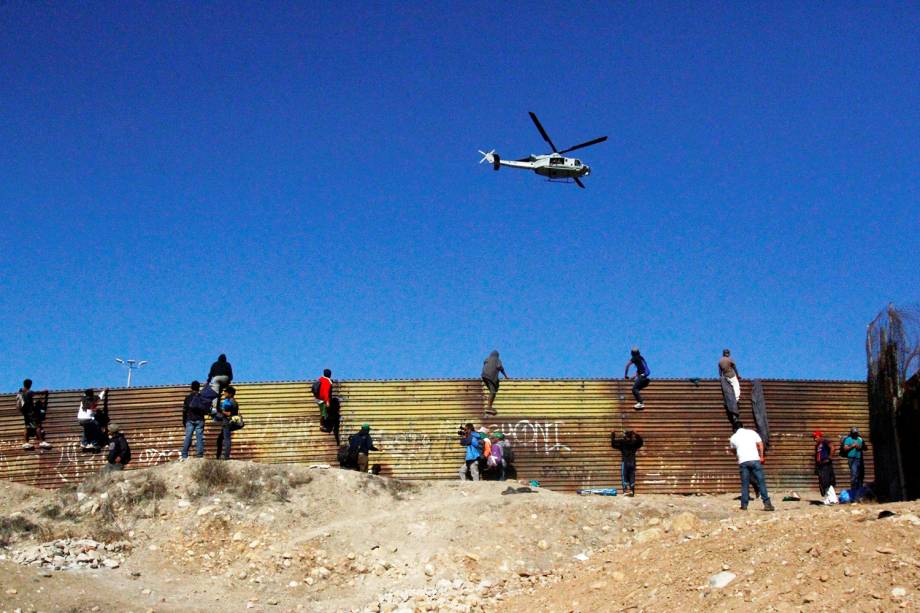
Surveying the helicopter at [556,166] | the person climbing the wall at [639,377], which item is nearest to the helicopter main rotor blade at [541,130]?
the helicopter at [556,166]

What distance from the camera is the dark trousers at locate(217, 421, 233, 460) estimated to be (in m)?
19.0

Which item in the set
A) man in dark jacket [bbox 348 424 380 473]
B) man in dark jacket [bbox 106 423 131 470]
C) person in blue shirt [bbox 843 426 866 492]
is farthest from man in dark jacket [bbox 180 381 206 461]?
person in blue shirt [bbox 843 426 866 492]

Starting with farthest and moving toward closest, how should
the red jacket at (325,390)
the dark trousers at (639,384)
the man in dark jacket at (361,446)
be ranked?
the dark trousers at (639,384)
the red jacket at (325,390)
the man in dark jacket at (361,446)

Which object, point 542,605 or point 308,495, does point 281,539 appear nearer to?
point 308,495

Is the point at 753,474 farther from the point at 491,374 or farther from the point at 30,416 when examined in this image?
the point at 30,416

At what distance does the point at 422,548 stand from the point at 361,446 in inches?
218

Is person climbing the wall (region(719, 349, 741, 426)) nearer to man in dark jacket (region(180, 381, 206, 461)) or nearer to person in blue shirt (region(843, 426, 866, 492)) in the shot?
person in blue shirt (region(843, 426, 866, 492))

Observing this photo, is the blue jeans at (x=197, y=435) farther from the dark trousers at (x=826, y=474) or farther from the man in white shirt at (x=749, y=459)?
the dark trousers at (x=826, y=474)

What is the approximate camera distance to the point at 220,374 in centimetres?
2064

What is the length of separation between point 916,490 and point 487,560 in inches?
382

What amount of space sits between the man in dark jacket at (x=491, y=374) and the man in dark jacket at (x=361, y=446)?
3086 mm

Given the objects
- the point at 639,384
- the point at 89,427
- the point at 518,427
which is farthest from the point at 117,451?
the point at 639,384

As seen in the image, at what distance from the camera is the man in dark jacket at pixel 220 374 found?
67.1ft

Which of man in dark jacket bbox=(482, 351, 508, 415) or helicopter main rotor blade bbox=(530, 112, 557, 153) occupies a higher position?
helicopter main rotor blade bbox=(530, 112, 557, 153)
